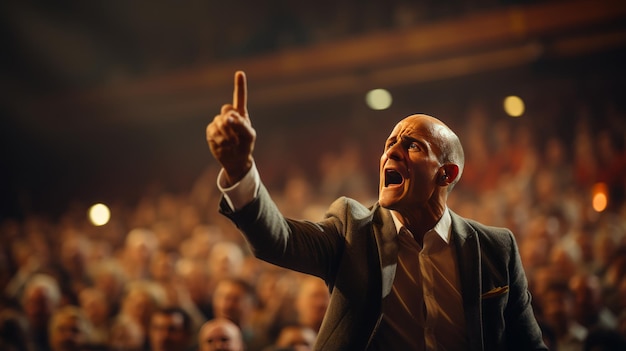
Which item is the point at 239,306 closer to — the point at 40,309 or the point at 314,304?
the point at 314,304

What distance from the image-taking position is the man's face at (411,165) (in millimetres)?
1808

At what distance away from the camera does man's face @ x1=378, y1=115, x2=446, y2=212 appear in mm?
1808

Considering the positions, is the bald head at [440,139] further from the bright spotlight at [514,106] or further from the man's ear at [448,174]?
the bright spotlight at [514,106]

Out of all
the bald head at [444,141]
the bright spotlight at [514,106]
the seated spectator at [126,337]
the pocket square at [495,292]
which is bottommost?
the seated spectator at [126,337]

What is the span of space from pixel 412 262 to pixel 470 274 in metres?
0.15

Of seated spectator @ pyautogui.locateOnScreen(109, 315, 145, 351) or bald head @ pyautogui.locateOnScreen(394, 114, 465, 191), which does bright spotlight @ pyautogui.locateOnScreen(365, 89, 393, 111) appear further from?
bald head @ pyautogui.locateOnScreen(394, 114, 465, 191)

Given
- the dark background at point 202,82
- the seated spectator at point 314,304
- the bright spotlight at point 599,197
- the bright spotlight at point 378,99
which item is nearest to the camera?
the seated spectator at point 314,304

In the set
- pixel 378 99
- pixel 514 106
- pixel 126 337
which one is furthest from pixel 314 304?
pixel 378 99

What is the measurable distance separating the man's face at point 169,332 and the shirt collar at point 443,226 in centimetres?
224

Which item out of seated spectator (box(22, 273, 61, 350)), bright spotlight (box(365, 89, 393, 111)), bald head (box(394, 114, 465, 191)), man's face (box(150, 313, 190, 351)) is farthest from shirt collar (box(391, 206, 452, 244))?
bright spotlight (box(365, 89, 393, 111))

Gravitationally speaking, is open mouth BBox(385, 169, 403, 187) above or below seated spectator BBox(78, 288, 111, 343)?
above

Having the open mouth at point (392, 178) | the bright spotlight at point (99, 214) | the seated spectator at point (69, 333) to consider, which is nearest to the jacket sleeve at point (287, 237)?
the open mouth at point (392, 178)

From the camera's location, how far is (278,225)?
1655 millimetres

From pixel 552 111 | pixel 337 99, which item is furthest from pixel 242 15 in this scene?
pixel 552 111
